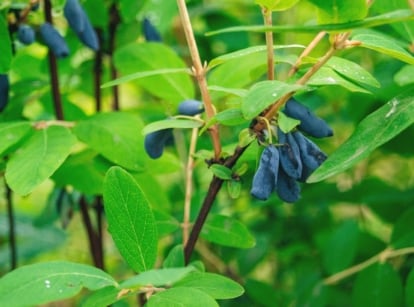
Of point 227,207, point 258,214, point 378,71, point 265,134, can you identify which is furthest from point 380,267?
point 258,214

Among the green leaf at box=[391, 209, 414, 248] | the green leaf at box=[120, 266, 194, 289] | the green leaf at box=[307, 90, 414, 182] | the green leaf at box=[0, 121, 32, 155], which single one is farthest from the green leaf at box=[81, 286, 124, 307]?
the green leaf at box=[391, 209, 414, 248]

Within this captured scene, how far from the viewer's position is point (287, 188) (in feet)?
4.28

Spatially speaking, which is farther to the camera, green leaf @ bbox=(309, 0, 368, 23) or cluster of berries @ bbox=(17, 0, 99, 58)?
cluster of berries @ bbox=(17, 0, 99, 58)

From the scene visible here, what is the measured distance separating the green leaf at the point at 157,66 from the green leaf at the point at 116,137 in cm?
13

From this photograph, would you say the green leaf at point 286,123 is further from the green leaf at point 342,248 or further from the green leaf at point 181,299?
the green leaf at point 342,248

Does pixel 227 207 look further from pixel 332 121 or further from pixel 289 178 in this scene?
pixel 289 178

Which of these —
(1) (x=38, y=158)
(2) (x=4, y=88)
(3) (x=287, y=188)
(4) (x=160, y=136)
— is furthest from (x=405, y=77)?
(2) (x=4, y=88)

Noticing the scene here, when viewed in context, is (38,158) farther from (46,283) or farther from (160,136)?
(46,283)

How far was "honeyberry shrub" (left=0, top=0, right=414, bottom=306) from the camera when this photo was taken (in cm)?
118

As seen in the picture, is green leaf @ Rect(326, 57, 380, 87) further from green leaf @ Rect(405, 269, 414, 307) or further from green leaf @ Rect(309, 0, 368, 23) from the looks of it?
green leaf @ Rect(405, 269, 414, 307)

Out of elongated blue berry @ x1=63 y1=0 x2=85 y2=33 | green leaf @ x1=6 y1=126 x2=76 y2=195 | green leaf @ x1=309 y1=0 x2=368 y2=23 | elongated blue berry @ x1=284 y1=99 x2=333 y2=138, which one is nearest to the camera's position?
green leaf @ x1=309 y1=0 x2=368 y2=23

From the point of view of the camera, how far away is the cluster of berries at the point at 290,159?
1.23 metres

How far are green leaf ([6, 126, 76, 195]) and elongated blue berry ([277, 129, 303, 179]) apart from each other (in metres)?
0.39

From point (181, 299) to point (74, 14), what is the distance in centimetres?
72
